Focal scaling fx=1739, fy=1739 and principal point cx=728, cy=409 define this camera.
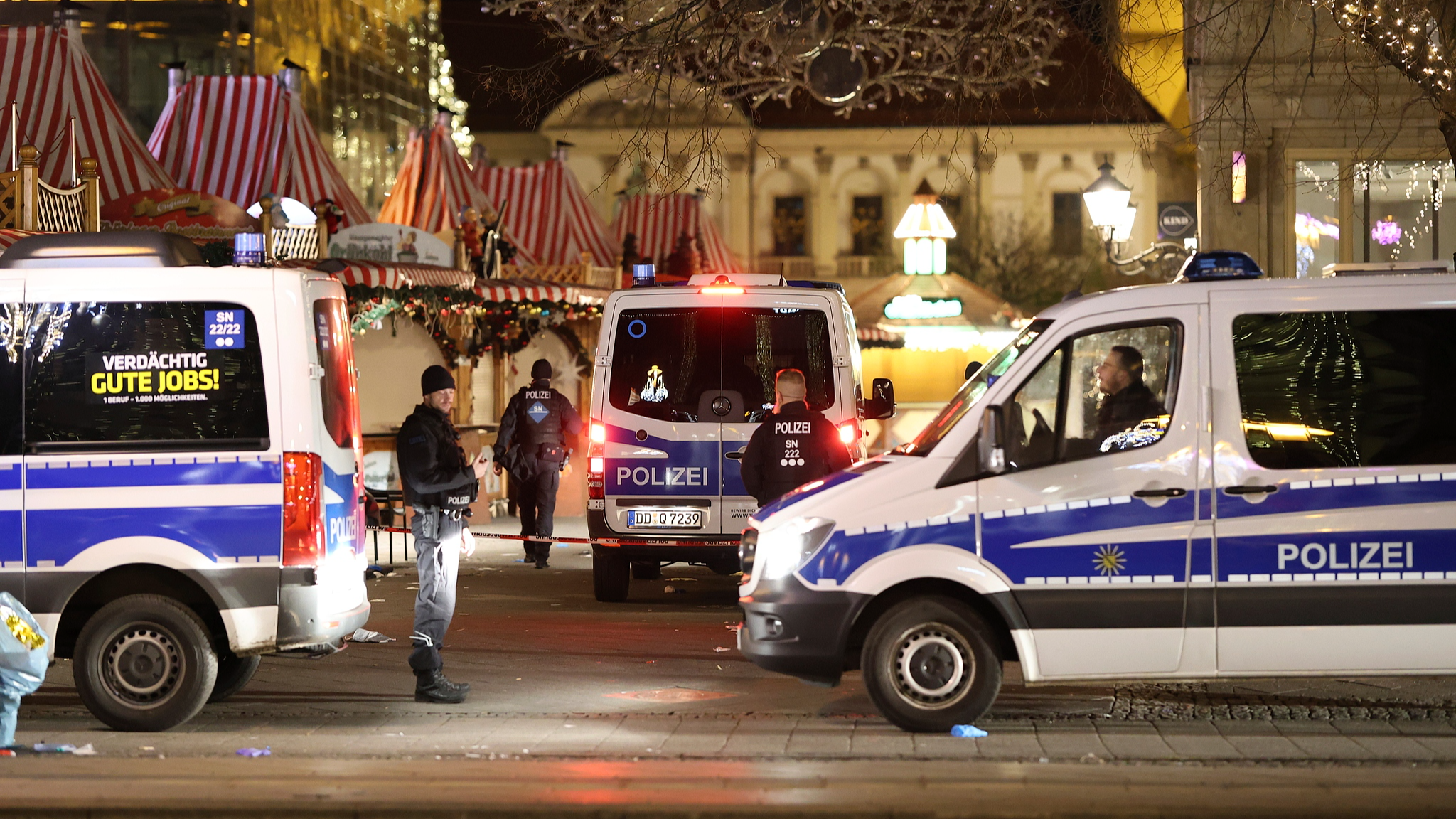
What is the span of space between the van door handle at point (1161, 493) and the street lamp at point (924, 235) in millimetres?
20446

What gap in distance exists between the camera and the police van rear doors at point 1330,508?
7879 millimetres

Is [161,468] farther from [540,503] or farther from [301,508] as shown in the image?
[540,503]

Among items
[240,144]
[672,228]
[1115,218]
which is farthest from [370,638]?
[672,228]

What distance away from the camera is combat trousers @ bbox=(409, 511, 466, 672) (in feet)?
29.8

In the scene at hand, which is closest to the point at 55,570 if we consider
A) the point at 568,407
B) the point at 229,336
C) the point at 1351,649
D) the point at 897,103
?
the point at 229,336

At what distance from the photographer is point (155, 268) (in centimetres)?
837

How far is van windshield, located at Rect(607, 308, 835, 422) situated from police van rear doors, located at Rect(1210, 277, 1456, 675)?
5206mm

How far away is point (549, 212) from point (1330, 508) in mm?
27997

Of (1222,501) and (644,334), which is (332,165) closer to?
(644,334)

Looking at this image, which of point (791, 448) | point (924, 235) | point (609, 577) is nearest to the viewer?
point (791, 448)

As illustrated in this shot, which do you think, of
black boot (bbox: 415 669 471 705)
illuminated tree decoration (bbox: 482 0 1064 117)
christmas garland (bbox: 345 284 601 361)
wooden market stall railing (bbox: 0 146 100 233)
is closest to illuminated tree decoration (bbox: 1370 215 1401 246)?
illuminated tree decoration (bbox: 482 0 1064 117)

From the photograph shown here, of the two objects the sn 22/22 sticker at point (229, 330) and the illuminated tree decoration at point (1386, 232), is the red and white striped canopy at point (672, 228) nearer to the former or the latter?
the illuminated tree decoration at point (1386, 232)

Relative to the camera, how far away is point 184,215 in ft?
58.2

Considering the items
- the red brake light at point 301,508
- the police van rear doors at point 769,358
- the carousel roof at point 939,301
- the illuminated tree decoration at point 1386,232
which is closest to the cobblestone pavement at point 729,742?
the red brake light at point 301,508
